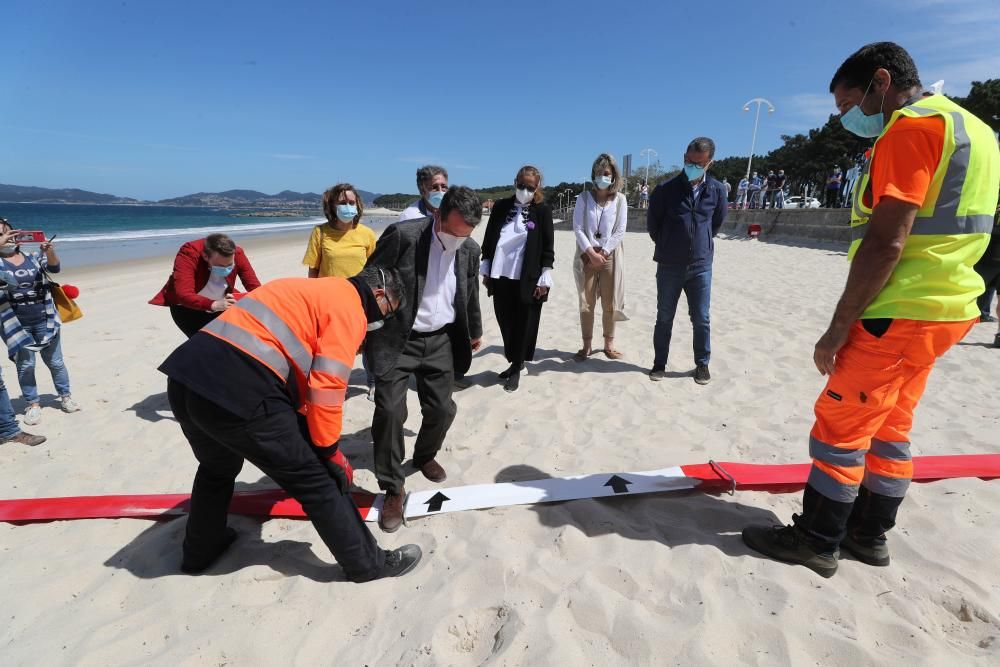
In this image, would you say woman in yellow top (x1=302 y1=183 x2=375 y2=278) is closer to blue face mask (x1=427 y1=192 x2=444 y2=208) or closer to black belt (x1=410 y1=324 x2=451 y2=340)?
blue face mask (x1=427 y1=192 x2=444 y2=208)

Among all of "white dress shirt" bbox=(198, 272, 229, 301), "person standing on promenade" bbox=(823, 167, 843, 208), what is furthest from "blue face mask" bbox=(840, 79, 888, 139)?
"person standing on promenade" bbox=(823, 167, 843, 208)

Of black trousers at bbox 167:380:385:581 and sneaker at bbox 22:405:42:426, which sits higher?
black trousers at bbox 167:380:385:581

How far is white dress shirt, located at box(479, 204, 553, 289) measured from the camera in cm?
463

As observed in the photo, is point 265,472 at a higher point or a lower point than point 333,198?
lower

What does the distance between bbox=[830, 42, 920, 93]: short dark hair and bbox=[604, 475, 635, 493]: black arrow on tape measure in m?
2.23

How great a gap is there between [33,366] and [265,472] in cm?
377

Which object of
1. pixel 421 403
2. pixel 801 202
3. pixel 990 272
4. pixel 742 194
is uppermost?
pixel 742 194

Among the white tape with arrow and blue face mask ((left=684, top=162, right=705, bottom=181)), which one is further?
blue face mask ((left=684, top=162, right=705, bottom=181))

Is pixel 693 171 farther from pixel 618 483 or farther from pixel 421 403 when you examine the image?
pixel 421 403

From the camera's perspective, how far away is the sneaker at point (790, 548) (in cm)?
218

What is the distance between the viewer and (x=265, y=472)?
6.52 feet

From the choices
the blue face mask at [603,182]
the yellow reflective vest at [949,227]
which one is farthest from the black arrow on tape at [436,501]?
the blue face mask at [603,182]

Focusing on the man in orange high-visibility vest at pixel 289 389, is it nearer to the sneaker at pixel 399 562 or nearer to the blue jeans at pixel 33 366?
the sneaker at pixel 399 562

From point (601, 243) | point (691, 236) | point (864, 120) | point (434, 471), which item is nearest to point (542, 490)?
point (434, 471)
